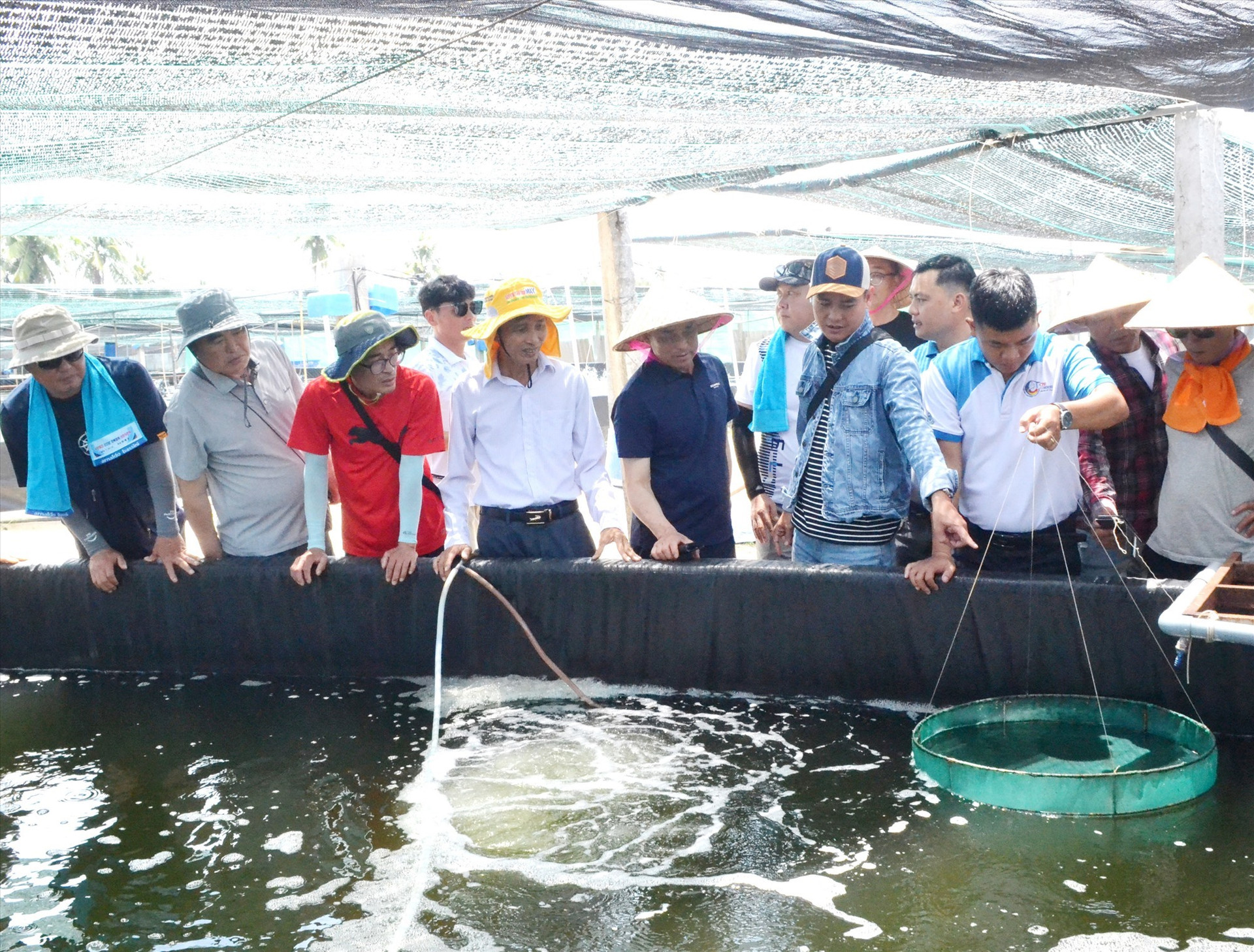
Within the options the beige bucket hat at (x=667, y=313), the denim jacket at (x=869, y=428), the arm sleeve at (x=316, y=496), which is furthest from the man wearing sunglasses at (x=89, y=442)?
the denim jacket at (x=869, y=428)

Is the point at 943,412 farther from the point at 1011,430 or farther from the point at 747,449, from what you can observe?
the point at 747,449

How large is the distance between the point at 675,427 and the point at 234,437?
5.52 feet

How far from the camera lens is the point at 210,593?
4.69 m

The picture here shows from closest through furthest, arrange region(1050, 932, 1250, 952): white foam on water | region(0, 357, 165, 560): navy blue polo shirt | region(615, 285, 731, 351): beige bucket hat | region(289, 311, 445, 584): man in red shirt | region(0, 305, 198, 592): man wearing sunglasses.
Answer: region(1050, 932, 1250, 952): white foam on water < region(615, 285, 731, 351): beige bucket hat < region(289, 311, 445, 584): man in red shirt < region(0, 305, 198, 592): man wearing sunglasses < region(0, 357, 165, 560): navy blue polo shirt

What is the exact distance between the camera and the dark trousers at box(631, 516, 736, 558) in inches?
168

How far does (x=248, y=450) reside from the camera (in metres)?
4.41

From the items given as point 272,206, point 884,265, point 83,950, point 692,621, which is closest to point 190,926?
point 83,950

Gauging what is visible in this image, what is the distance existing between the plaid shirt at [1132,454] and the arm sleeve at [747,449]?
1.16 m

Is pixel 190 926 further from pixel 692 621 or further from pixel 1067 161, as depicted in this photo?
pixel 1067 161

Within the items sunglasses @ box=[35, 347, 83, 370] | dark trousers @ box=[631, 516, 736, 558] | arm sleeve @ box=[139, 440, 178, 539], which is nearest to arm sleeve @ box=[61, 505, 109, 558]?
arm sleeve @ box=[139, 440, 178, 539]

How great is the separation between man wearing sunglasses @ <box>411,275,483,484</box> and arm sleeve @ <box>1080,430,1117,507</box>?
2.41 meters

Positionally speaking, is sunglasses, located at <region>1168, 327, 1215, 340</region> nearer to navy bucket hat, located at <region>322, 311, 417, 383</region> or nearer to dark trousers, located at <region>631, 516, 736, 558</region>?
dark trousers, located at <region>631, 516, 736, 558</region>

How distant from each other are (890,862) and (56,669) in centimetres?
384

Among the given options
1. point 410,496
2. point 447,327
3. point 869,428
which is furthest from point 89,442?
point 869,428
